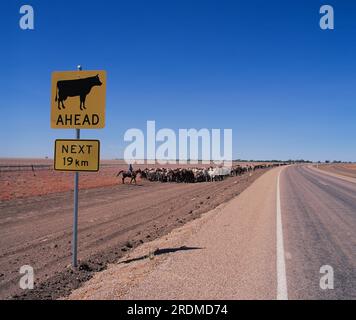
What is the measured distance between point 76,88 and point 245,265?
4346 mm

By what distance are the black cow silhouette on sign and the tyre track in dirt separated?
10.9ft

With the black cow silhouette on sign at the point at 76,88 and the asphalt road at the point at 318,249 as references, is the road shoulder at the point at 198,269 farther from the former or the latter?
the black cow silhouette on sign at the point at 76,88

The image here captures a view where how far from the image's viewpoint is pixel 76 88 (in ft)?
24.4

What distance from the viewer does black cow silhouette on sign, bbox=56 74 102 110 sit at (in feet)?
24.4

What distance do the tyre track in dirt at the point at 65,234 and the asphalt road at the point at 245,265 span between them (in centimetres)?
72

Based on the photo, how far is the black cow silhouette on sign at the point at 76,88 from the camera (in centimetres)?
743

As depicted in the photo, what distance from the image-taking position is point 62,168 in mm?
7789

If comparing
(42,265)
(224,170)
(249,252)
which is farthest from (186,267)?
(224,170)

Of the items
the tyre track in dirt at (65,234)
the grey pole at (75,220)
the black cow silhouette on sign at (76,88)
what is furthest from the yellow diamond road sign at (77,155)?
the tyre track in dirt at (65,234)

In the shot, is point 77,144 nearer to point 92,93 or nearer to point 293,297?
point 92,93

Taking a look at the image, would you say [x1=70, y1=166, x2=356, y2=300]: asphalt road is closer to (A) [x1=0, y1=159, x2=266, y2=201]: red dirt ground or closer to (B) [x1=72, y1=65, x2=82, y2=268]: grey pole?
(B) [x1=72, y1=65, x2=82, y2=268]: grey pole

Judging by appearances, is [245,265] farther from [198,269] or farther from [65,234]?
[65,234]

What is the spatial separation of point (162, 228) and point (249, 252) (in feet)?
17.5
